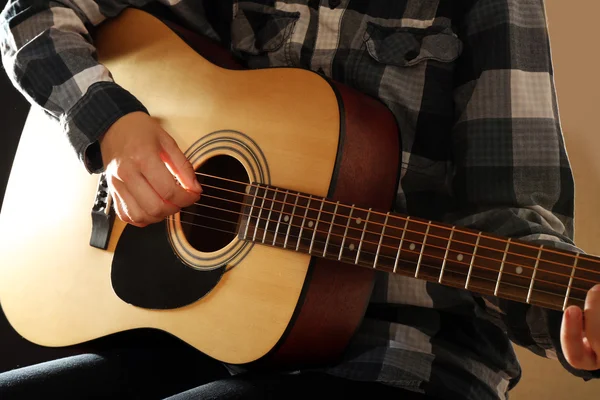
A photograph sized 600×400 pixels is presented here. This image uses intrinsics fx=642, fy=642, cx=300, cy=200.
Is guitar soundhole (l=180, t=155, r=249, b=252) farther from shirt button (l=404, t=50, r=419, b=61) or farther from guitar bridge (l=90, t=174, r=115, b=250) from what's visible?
shirt button (l=404, t=50, r=419, b=61)

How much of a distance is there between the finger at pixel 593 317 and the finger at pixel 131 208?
1.77ft

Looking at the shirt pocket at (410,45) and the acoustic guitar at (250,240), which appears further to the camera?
the shirt pocket at (410,45)

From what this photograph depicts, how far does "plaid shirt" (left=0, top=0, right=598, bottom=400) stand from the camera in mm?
853

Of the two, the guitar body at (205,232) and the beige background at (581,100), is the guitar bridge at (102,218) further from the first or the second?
the beige background at (581,100)

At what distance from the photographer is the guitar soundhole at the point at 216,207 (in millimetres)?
895

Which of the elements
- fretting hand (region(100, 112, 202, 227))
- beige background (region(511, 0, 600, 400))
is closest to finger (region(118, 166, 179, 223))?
fretting hand (region(100, 112, 202, 227))

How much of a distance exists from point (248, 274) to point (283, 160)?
155 millimetres

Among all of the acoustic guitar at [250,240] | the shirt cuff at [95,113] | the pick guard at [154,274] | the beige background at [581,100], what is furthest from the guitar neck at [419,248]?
the beige background at [581,100]

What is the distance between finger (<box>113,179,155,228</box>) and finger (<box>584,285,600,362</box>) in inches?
21.3

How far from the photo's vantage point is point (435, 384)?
840mm

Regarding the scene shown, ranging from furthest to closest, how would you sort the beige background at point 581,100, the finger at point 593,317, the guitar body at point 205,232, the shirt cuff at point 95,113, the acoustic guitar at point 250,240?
the beige background at point 581,100, the shirt cuff at point 95,113, the guitar body at point 205,232, the acoustic guitar at point 250,240, the finger at point 593,317

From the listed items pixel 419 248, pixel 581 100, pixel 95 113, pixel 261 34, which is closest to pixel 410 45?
pixel 261 34

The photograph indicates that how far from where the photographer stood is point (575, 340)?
624 mm

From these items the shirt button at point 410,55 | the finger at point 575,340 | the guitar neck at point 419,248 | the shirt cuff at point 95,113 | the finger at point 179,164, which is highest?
the shirt cuff at point 95,113
